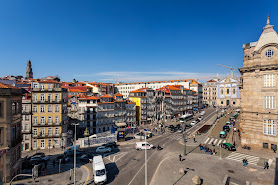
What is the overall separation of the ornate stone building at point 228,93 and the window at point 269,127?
305 feet

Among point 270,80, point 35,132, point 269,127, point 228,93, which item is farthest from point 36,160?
point 228,93

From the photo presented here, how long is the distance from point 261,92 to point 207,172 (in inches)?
943

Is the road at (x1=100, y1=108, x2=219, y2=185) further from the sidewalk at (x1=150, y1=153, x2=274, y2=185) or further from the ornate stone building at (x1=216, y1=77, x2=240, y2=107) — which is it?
the ornate stone building at (x1=216, y1=77, x2=240, y2=107)

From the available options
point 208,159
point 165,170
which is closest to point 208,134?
point 208,159

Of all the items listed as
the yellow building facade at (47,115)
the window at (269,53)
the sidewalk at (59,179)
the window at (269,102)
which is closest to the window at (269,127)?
the window at (269,102)

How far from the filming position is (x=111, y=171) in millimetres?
31453

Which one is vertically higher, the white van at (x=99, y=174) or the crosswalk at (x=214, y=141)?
the white van at (x=99, y=174)

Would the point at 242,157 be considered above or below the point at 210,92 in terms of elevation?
below

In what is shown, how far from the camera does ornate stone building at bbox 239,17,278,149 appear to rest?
3791 centimetres

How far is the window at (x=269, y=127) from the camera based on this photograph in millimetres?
37859

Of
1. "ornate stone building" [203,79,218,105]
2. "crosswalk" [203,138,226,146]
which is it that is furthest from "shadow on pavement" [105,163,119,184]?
"ornate stone building" [203,79,218,105]

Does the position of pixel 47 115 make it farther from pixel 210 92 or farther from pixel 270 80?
pixel 210 92

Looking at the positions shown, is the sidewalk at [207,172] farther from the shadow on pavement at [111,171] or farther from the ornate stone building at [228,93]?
the ornate stone building at [228,93]

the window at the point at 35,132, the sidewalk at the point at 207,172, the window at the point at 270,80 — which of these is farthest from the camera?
the window at the point at 35,132
